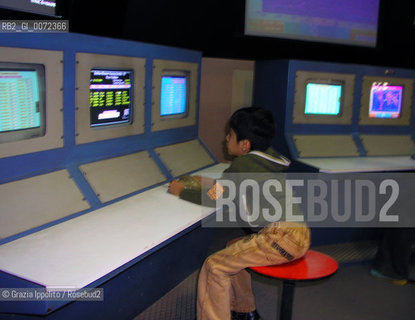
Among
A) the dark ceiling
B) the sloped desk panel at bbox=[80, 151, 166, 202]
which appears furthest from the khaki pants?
the dark ceiling

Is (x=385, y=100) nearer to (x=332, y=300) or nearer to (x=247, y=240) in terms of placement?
(x=332, y=300)

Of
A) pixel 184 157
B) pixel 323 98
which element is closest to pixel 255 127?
pixel 184 157

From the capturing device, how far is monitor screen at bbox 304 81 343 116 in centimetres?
316

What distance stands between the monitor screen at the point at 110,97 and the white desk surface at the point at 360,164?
4.10 feet

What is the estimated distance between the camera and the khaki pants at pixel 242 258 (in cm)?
174

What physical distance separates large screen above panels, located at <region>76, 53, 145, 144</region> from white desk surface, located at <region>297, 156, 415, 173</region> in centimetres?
119

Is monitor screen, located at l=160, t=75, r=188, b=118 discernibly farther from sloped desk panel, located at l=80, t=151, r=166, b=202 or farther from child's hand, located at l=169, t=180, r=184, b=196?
child's hand, located at l=169, t=180, r=184, b=196

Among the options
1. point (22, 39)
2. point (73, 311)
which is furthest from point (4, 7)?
point (73, 311)

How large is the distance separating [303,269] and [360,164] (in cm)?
144

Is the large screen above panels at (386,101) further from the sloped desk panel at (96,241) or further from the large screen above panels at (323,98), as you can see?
the sloped desk panel at (96,241)

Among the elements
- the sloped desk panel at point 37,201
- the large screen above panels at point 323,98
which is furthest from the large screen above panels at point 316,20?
the sloped desk panel at point 37,201

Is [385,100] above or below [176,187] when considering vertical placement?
above

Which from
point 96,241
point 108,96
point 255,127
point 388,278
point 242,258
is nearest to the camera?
point 96,241

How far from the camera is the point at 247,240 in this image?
6.00 feet
